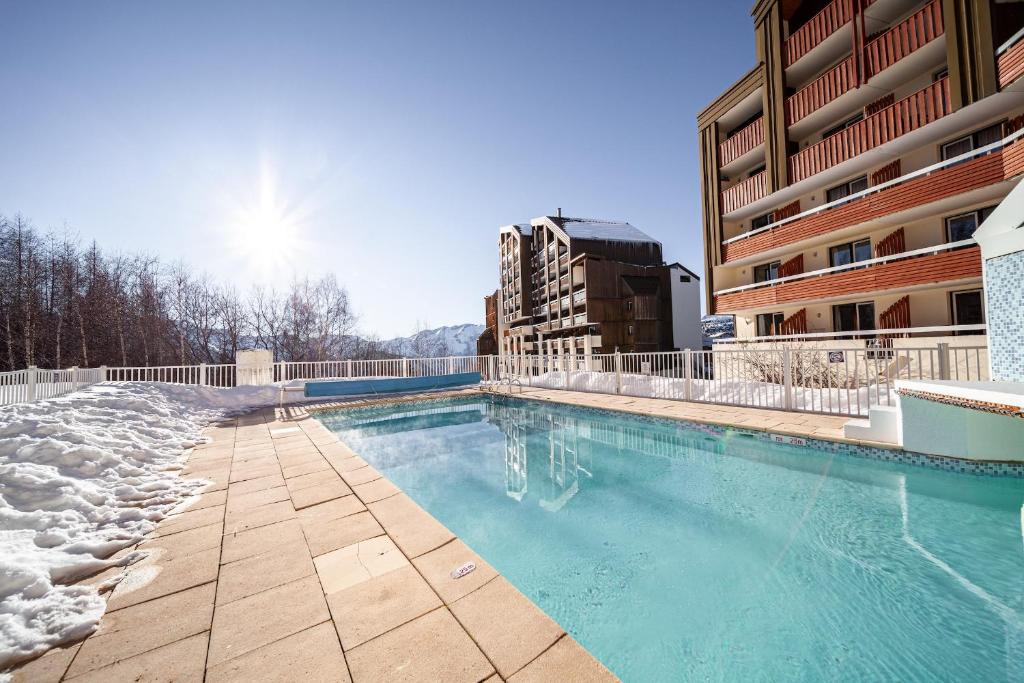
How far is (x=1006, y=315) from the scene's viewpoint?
5605mm

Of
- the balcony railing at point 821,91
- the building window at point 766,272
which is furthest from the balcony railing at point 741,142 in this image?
the building window at point 766,272

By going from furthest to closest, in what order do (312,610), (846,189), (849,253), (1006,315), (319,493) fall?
(846,189)
(849,253)
(1006,315)
(319,493)
(312,610)

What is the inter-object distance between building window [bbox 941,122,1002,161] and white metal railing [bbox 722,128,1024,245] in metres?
0.24

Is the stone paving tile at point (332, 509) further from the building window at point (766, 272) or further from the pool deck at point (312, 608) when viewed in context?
the building window at point (766, 272)

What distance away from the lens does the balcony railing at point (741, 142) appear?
15304 millimetres

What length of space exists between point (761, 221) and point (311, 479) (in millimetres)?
19673

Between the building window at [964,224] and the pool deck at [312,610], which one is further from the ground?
the building window at [964,224]

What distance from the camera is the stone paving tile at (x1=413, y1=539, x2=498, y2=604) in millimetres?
2119

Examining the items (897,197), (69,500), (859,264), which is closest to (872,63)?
(897,197)

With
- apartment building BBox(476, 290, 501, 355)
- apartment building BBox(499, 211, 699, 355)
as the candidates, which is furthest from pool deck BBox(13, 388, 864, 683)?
apartment building BBox(476, 290, 501, 355)

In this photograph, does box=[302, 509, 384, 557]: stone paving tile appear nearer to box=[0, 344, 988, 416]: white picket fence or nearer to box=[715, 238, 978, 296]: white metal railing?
box=[0, 344, 988, 416]: white picket fence

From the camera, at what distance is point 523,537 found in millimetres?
3703

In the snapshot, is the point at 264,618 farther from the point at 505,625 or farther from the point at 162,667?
the point at 505,625

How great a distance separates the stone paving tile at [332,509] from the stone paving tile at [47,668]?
148 cm
